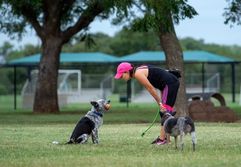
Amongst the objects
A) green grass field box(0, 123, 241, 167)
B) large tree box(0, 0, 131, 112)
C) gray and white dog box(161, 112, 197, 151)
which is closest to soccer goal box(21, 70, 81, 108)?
large tree box(0, 0, 131, 112)

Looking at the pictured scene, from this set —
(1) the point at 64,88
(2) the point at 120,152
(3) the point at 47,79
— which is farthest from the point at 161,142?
(1) the point at 64,88

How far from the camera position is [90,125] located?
49.9ft

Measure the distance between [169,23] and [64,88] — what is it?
94.7 ft

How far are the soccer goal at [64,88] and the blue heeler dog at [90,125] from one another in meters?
28.0

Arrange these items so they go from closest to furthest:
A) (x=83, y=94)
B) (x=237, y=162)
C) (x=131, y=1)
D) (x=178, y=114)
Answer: (x=237, y=162)
(x=178, y=114)
(x=131, y=1)
(x=83, y=94)

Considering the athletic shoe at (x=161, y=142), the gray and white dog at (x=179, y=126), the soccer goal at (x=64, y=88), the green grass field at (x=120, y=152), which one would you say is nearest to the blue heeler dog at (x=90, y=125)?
the green grass field at (x=120, y=152)

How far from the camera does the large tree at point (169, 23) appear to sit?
25359 mm

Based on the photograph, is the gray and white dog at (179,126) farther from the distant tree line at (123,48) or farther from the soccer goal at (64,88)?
the distant tree line at (123,48)

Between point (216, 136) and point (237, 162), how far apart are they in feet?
20.5

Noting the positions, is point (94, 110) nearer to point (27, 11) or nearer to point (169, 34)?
point (169, 34)

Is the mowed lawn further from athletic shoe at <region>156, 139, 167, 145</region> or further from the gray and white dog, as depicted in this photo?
the gray and white dog

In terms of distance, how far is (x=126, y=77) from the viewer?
14.6m

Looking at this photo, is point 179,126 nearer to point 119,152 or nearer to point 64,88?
point 119,152

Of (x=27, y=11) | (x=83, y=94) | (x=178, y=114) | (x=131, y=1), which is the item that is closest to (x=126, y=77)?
(x=178, y=114)
